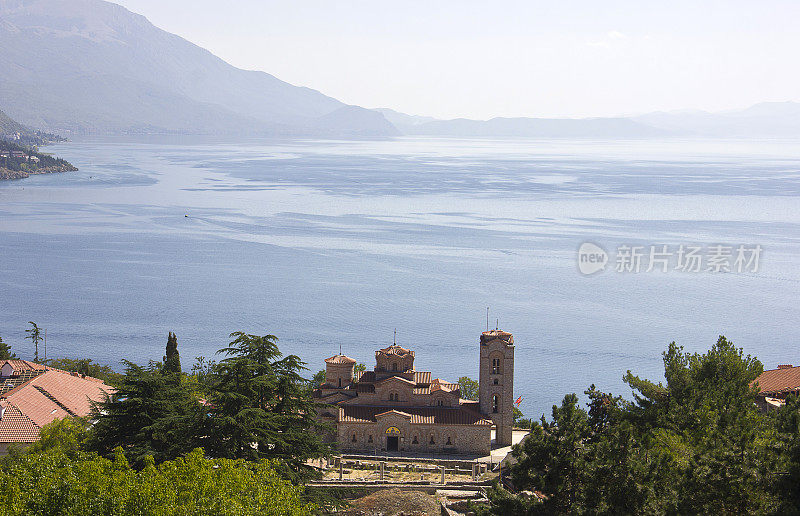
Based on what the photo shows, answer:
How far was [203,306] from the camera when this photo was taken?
64.2 metres

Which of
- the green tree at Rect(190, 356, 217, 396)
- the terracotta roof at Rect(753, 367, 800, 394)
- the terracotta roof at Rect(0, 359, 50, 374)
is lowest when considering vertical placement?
the green tree at Rect(190, 356, 217, 396)

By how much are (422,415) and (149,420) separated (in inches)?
492

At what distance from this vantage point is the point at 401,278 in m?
72.4

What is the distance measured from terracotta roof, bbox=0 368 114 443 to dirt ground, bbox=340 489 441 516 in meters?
9.32

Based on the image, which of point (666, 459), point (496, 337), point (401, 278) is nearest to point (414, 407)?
point (496, 337)

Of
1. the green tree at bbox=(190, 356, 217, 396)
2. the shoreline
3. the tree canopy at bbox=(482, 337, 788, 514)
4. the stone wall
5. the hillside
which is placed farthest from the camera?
the hillside

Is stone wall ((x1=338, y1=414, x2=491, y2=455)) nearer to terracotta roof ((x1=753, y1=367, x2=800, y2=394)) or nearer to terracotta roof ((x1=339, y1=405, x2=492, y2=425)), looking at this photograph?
terracotta roof ((x1=339, y1=405, x2=492, y2=425))

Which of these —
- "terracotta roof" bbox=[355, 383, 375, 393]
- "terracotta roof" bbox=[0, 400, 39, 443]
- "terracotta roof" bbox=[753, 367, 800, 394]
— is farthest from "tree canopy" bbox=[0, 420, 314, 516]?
"terracotta roof" bbox=[753, 367, 800, 394]

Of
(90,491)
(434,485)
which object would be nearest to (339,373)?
(434,485)

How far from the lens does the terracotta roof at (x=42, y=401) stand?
1219 inches

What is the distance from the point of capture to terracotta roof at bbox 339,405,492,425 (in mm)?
33406

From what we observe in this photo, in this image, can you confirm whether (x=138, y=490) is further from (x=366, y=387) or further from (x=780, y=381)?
(x=780, y=381)

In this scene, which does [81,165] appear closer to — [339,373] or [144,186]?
[144,186]

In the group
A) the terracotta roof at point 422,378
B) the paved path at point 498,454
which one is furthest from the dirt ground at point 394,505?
the terracotta roof at point 422,378
